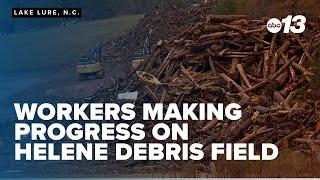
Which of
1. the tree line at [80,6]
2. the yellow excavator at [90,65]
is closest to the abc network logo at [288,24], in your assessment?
the tree line at [80,6]

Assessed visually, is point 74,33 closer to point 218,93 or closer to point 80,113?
point 80,113

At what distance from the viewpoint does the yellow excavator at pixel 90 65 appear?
365 centimetres

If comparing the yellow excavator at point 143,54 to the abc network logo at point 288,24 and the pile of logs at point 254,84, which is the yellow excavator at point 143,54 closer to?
the pile of logs at point 254,84

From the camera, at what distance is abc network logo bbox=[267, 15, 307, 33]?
3.61m

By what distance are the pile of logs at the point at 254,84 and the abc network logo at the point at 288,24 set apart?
3cm

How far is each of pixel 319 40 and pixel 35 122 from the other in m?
1.81

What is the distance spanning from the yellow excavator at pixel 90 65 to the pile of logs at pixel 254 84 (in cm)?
18

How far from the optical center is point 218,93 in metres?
3.63

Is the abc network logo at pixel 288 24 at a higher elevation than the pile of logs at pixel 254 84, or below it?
higher

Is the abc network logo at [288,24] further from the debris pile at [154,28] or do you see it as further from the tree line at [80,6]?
the tree line at [80,6]

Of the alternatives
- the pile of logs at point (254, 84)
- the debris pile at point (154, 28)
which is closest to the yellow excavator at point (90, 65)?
the debris pile at point (154, 28)

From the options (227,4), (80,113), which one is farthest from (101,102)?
(227,4)

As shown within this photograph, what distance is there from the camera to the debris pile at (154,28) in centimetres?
364

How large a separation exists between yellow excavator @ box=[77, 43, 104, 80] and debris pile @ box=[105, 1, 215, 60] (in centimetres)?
6
